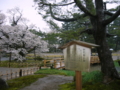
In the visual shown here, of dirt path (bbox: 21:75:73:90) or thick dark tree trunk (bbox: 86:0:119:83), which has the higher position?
thick dark tree trunk (bbox: 86:0:119:83)

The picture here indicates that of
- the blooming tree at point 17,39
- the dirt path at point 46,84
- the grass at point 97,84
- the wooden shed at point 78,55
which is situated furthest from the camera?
the blooming tree at point 17,39

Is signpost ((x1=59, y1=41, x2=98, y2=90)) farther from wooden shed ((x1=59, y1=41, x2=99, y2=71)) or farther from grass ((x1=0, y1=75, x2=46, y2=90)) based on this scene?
grass ((x1=0, y1=75, x2=46, y2=90))

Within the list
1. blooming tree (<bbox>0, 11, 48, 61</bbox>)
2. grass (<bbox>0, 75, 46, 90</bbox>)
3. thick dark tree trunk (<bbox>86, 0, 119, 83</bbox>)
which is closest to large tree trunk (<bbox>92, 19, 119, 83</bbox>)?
thick dark tree trunk (<bbox>86, 0, 119, 83</bbox>)

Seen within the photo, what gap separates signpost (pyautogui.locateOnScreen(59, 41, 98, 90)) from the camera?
306cm

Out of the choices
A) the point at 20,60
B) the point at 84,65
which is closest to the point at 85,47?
the point at 84,65

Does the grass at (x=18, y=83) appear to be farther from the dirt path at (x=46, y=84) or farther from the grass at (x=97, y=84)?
the grass at (x=97, y=84)

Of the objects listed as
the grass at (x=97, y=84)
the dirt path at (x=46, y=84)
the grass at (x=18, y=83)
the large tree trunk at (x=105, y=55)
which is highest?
the large tree trunk at (x=105, y=55)

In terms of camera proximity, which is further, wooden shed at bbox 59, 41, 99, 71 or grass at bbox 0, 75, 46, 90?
grass at bbox 0, 75, 46, 90

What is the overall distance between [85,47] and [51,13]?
11.9 feet

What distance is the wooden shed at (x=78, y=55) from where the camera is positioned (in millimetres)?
3055

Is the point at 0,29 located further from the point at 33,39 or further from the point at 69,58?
the point at 69,58

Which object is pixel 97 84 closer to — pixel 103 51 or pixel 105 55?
pixel 105 55

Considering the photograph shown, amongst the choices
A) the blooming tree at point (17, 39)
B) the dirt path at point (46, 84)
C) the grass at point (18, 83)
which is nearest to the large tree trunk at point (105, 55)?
the dirt path at point (46, 84)

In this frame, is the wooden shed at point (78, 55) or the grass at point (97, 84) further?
the grass at point (97, 84)
